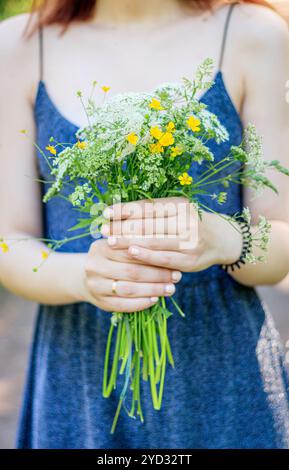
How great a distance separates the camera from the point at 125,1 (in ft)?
5.04

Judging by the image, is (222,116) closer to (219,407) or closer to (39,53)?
(39,53)

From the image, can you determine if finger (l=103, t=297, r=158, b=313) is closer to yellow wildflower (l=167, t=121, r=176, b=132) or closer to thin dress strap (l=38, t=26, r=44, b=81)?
yellow wildflower (l=167, t=121, r=176, b=132)

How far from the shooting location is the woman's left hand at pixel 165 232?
3.91 feet

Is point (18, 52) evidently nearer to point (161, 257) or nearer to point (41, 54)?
point (41, 54)

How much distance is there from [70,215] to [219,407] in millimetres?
508

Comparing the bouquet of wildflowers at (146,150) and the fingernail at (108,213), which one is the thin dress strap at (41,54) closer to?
the bouquet of wildflowers at (146,150)

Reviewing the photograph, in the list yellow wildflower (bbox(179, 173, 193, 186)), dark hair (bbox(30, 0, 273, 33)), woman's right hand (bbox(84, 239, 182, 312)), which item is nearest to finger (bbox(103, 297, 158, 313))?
woman's right hand (bbox(84, 239, 182, 312))

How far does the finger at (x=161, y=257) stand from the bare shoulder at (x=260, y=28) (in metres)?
0.50

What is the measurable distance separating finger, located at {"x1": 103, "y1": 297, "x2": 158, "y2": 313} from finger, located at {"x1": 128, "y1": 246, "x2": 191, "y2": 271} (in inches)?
2.7

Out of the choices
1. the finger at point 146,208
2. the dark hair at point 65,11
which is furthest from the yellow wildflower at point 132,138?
the dark hair at point 65,11

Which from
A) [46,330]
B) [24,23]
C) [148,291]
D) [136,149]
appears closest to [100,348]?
[46,330]

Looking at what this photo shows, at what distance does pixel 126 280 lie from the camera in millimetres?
1271

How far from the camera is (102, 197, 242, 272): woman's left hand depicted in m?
1.19

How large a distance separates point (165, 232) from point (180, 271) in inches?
5.3
